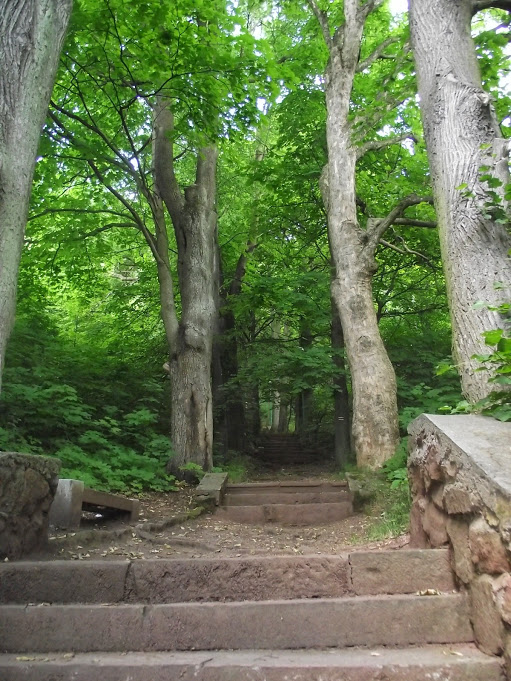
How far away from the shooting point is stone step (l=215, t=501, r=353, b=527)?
6.56 m

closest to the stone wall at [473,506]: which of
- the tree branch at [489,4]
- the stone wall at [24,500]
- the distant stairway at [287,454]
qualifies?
the stone wall at [24,500]

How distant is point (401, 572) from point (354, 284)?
6208 millimetres

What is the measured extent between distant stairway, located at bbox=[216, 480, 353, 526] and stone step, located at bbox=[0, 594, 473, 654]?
398 cm

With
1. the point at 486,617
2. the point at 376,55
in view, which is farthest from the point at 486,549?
the point at 376,55

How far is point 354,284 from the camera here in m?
8.62

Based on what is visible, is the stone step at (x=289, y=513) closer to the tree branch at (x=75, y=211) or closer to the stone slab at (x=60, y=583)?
the stone slab at (x=60, y=583)

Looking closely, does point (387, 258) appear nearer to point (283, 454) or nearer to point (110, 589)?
point (283, 454)

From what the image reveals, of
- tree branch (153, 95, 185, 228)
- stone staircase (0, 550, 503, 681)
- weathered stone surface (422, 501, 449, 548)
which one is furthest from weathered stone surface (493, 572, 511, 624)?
tree branch (153, 95, 185, 228)

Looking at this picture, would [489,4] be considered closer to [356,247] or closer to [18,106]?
[356,247]

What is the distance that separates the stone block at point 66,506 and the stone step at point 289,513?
99.0 inches

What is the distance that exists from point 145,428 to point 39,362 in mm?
2143

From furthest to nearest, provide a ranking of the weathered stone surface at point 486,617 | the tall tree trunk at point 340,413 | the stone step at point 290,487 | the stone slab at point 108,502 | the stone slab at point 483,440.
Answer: the tall tree trunk at point 340,413 < the stone step at point 290,487 < the stone slab at point 108,502 < the stone slab at point 483,440 < the weathered stone surface at point 486,617

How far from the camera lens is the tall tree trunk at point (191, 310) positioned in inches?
337

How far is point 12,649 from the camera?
2.48 m
